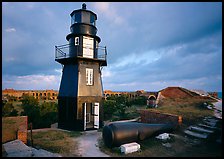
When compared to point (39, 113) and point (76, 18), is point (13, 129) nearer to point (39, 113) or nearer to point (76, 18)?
point (39, 113)

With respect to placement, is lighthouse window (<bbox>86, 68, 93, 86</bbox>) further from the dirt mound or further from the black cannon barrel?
the dirt mound


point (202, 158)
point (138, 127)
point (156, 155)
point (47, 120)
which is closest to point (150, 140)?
point (138, 127)

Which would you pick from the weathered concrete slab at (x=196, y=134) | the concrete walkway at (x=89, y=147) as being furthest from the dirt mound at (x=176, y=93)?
the concrete walkway at (x=89, y=147)

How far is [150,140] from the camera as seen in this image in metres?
9.39

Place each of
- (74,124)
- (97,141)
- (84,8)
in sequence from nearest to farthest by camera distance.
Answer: (97,141) < (74,124) < (84,8)

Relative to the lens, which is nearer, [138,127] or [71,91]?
[138,127]

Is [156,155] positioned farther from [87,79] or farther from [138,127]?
[87,79]

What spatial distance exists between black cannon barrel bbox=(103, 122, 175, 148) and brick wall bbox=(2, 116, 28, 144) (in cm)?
490

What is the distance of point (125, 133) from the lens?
8.56 metres

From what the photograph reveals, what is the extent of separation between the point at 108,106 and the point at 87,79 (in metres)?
6.88

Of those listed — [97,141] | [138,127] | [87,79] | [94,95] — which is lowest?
[97,141]

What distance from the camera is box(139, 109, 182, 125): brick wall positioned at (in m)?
10.6

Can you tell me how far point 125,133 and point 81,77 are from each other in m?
6.57

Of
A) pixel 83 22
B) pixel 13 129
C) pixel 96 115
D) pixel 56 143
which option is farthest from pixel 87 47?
pixel 13 129
